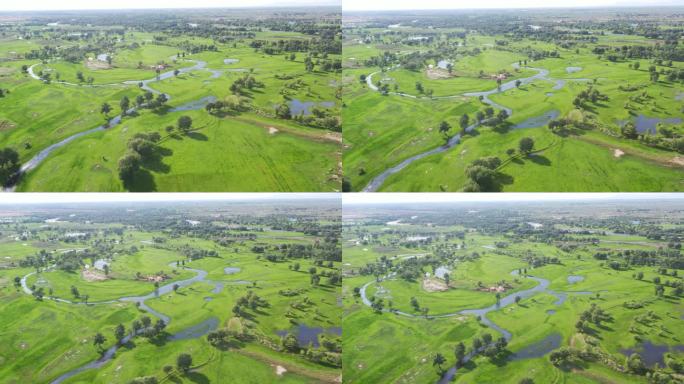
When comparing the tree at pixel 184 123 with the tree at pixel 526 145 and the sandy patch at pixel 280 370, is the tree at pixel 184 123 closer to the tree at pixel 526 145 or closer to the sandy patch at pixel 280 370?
the sandy patch at pixel 280 370

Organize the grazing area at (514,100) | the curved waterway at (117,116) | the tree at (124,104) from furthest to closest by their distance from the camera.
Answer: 1. the tree at (124,104)
2. the grazing area at (514,100)
3. the curved waterway at (117,116)

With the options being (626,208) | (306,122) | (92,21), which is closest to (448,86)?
(306,122)

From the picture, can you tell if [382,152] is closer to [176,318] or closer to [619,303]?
[176,318]

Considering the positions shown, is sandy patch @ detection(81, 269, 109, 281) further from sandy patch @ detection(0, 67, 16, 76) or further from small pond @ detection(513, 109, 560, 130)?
small pond @ detection(513, 109, 560, 130)

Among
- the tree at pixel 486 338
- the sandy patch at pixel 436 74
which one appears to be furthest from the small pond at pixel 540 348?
the sandy patch at pixel 436 74

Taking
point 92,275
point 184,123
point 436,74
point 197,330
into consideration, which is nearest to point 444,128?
point 436,74
